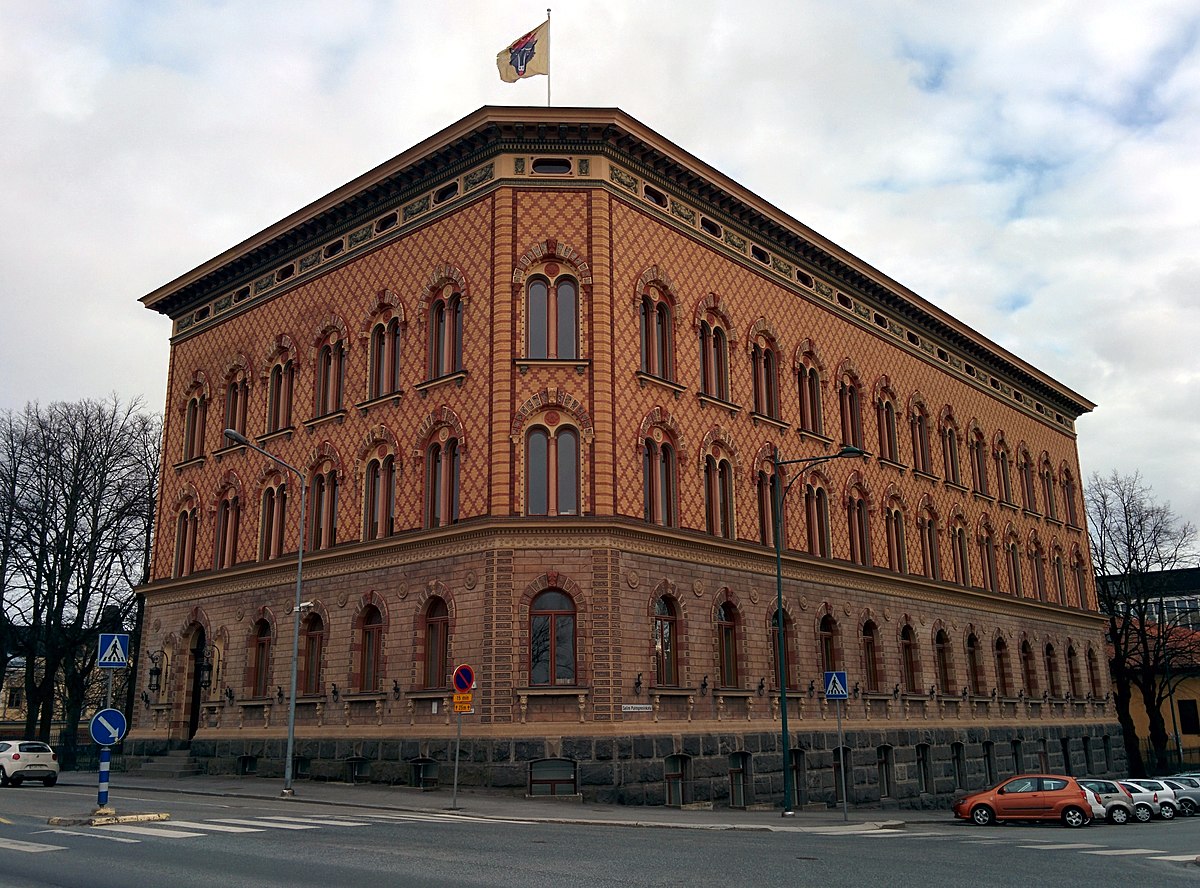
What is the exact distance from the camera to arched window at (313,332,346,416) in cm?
3641

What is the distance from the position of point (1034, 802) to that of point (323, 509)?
23.1 meters

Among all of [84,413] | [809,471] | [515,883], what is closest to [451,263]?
[809,471]

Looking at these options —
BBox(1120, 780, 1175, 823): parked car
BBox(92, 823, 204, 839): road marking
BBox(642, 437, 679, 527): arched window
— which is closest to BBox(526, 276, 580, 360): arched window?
BBox(642, 437, 679, 527): arched window

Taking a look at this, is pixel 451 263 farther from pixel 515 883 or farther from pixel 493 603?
pixel 515 883

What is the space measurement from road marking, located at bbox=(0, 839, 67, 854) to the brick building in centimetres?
1248

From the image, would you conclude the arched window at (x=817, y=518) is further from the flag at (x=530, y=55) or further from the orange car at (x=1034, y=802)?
the flag at (x=530, y=55)

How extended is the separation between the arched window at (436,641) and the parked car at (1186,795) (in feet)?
84.1

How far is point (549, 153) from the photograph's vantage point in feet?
105

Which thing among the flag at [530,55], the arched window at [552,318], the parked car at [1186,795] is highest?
the flag at [530,55]

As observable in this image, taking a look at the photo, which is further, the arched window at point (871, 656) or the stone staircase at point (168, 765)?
the arched window at point (871, 656)

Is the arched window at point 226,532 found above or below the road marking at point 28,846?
above

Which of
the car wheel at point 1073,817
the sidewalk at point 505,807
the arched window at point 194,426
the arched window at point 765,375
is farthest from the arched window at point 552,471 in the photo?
the arched window at point 194,426

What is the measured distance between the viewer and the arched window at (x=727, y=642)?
107ft

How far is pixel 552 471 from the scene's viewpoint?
29984mm
